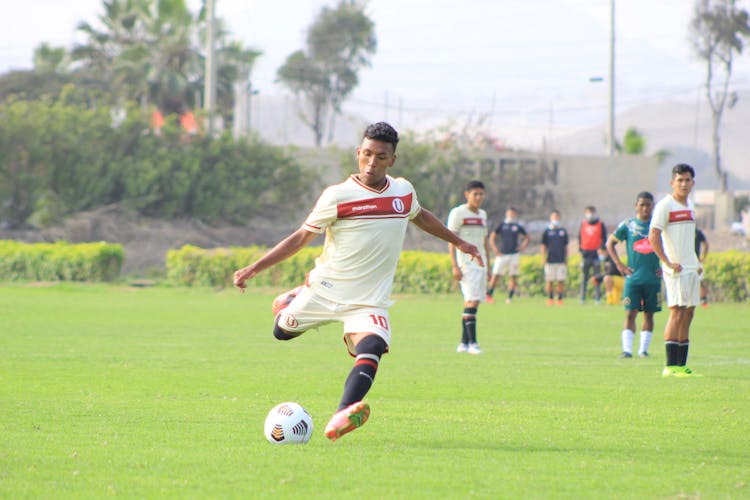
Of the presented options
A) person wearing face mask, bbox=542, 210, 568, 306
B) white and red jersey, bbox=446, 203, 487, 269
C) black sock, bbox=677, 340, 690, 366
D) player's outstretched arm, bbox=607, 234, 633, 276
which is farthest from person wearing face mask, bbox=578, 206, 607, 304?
black sock, bbox=677, 340, 690, 366

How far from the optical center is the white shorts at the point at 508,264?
29.6 metres

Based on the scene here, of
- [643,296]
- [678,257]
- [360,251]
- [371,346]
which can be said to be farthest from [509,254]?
[371,346]

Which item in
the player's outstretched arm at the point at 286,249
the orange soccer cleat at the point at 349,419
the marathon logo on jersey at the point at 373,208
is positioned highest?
the marathon logo on jersey at the point at 373,208

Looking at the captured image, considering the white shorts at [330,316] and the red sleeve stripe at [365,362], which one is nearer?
the red sleeve stripe at [365,362]

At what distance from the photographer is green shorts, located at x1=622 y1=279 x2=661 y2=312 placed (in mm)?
15211

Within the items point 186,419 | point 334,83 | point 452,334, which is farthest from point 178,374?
point 334,83

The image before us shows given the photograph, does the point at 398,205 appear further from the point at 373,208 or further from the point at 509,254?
the point at 509,254

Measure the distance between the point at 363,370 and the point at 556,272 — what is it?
873 inches

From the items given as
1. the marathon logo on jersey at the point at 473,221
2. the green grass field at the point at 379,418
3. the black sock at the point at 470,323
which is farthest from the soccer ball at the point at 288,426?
the marathon logo on jersey at the point at 473,221

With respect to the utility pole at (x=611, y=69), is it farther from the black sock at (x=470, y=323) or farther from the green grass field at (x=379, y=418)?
the black sock at (x=470, y=323)

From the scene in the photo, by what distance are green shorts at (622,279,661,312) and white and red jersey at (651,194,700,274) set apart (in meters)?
2.25

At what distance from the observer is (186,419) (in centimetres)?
913

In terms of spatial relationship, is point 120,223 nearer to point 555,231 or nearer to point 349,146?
point 349,146

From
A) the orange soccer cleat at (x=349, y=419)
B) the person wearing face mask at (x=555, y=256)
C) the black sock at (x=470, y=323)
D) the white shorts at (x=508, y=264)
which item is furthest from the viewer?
the white shorts at (x=508, y=264)
